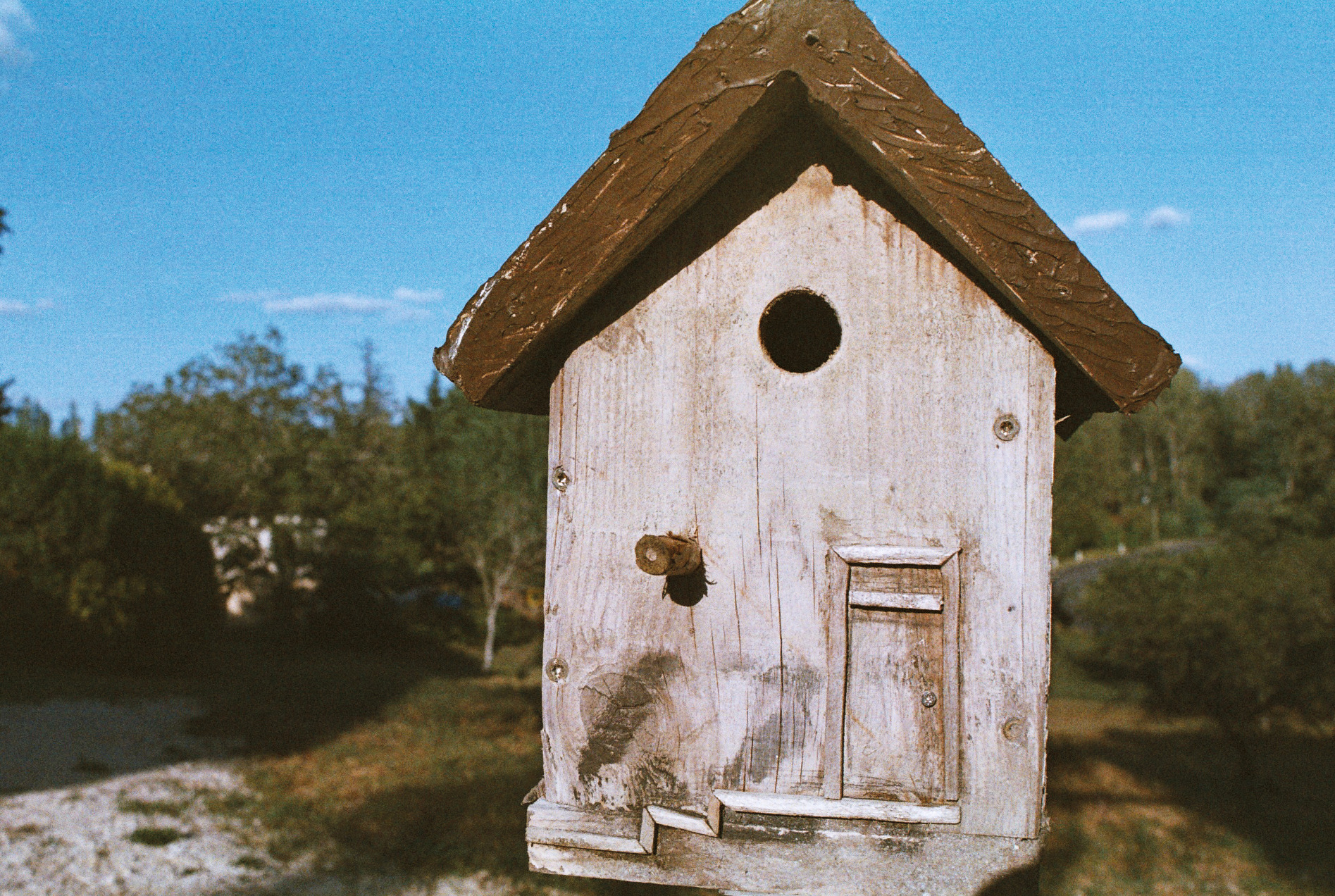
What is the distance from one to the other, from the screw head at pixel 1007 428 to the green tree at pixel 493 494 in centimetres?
1595

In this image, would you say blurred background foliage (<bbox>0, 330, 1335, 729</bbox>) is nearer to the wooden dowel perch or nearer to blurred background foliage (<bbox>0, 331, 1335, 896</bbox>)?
blurred background foliage (<bbox>0, 331, 1335, 896</bbox>)

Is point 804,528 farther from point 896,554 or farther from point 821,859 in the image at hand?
point 821,859

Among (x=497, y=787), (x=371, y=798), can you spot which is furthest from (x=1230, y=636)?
(x=371, y=798)

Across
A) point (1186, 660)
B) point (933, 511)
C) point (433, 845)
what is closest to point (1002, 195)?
point (933, 511)

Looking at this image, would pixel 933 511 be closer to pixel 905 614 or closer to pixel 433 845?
pixel 905 614

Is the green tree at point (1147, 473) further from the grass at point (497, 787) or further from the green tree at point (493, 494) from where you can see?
the green tree at point (493, 494)

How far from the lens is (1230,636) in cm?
1311

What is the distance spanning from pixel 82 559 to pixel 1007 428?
16676 mm

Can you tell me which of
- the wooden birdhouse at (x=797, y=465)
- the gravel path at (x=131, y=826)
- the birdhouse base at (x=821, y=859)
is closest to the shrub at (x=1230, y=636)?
the gravel path at (x=131, y=826)

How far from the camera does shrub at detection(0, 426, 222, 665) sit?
14.8m

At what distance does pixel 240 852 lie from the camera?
9.21 metres

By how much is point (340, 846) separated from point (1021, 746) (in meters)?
9.41

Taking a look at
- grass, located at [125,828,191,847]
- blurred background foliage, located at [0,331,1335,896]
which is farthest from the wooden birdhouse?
grass, located at [125,828,191,847]

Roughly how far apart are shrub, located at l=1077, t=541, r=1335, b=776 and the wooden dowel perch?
536 inches
